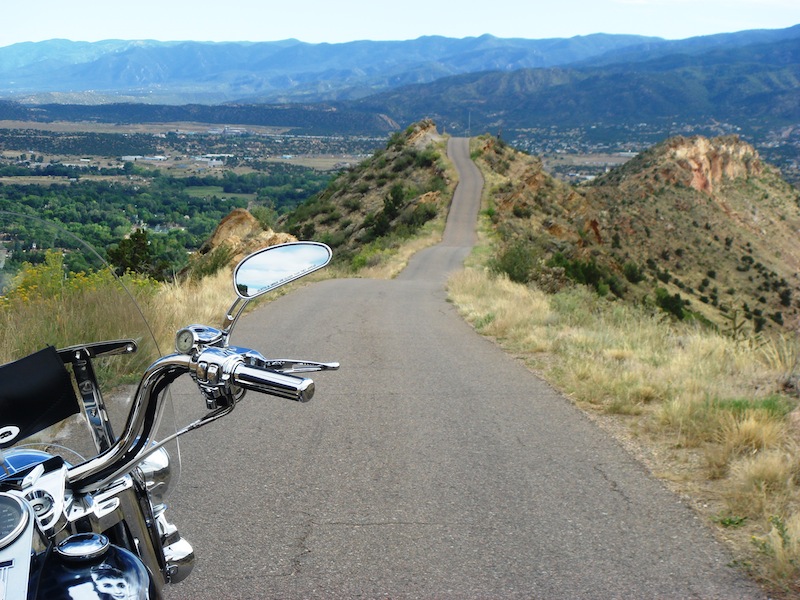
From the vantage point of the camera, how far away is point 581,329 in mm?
10414

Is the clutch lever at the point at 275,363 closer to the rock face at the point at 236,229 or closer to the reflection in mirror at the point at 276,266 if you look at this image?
the reflection in mirror at the point at 276,266

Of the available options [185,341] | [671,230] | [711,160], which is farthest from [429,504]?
[711,160]

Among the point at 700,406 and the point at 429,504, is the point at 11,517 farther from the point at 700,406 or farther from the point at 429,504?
the point at 700,406

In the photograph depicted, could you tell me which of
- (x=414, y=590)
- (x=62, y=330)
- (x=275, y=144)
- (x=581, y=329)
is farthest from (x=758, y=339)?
(x=275, y=144)

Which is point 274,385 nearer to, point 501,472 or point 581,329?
point 501,472

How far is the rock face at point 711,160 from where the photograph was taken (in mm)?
86812

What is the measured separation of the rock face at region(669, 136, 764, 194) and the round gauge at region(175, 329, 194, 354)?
3442 inches

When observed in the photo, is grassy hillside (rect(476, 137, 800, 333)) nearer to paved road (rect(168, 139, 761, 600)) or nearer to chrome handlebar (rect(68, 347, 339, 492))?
paved road (rect(168, 139, 761, 600))

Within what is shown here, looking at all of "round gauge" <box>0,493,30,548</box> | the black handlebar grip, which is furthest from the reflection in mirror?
"round gauge" <box>0,493,30,548</box>

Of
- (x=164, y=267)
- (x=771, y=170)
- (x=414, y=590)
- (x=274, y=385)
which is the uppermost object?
(x=274, y=385)

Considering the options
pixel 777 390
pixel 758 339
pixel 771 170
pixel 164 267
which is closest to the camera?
pixel 777 390

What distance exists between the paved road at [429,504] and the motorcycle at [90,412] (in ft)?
4.27

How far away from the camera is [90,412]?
2557 mm

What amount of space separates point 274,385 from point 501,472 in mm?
3440
